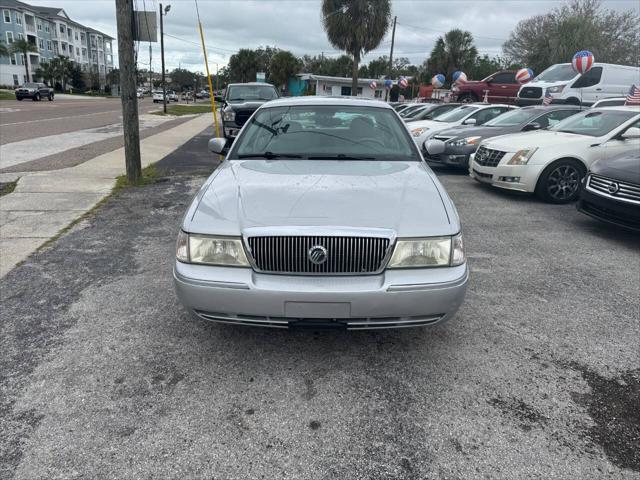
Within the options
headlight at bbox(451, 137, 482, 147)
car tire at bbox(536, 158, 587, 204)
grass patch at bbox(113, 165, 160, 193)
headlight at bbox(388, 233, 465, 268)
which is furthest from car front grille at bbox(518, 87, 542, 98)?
headlight at bbox(388, 233, 465, 268)

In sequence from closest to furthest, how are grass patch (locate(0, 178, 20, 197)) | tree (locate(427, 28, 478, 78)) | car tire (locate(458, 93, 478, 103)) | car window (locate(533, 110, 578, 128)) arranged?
grass patch (locate(0, 178, 20, 197)) → car window (locate(533, 110, 578, 128)) → car tire (locate(458, 93, 478, 103)) → tree (locate(427, 28, 478, 78))

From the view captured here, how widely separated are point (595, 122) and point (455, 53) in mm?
43361

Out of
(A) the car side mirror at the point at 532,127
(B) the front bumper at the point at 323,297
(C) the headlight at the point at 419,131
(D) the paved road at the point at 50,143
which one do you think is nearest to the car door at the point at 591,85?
(C) the headlight at the point at 419,131

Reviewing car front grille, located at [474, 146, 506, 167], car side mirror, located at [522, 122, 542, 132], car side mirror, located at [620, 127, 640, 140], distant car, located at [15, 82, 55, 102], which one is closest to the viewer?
car side mirror, located at [620, 127, 640, 140]

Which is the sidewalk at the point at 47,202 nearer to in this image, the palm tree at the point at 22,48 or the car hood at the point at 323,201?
the car hood at the point at 323,201

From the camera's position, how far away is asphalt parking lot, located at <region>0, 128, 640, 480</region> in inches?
85.4

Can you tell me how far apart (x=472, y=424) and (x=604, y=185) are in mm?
4439

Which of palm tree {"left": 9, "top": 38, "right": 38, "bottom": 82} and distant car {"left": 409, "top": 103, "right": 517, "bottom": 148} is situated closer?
distant car {"left": 409, "top": 103, "right": 517, "bottom": 148}

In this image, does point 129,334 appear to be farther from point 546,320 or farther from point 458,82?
point 458,82

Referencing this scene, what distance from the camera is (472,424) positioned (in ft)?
7.93

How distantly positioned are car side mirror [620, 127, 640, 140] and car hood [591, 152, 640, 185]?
1.33 meters

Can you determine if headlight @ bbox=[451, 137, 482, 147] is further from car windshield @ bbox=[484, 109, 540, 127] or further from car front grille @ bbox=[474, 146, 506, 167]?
car front grille @ bbox=[474, 146, 506, 167]

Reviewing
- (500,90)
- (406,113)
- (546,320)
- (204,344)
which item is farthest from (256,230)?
(500,90)

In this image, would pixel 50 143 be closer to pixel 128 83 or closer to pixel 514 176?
pixel 128 83
